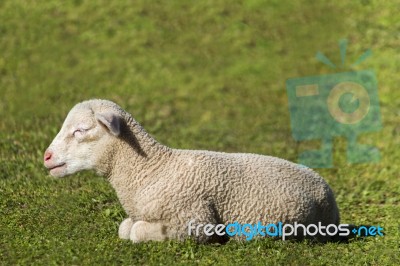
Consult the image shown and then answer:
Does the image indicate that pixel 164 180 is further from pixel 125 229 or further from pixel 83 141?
pixel 83 141

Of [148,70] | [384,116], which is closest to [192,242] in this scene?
[384,116]

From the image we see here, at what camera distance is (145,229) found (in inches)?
310

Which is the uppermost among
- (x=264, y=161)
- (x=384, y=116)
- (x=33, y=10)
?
(x=33, y=10)

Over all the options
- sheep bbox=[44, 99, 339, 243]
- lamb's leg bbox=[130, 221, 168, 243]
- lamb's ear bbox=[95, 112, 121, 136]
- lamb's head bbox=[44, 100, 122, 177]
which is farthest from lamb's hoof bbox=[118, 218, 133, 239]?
lamb's ear bbox=[95, 112, 121, 136]

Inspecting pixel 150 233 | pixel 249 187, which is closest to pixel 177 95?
pixel 249 187

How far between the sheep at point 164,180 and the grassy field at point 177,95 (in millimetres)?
Result: 264

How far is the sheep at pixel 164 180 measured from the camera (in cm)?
788

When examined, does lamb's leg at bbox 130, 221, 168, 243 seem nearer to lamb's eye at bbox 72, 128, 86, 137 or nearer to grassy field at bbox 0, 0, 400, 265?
grassy field at bbox 0, 0, 400, 265

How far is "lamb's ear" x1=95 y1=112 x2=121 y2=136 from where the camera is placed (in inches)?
308

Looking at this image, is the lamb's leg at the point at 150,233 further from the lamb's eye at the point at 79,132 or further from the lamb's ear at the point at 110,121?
the lamb's eye at the point at 79,132

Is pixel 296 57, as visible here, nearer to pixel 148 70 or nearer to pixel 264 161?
pixel 148 70

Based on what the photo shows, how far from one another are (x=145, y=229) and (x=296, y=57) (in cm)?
1107

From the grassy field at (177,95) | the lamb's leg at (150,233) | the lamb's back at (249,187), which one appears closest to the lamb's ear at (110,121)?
the lamb's back at (249,187)

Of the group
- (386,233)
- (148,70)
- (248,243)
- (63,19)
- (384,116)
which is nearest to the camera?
(248,243)
